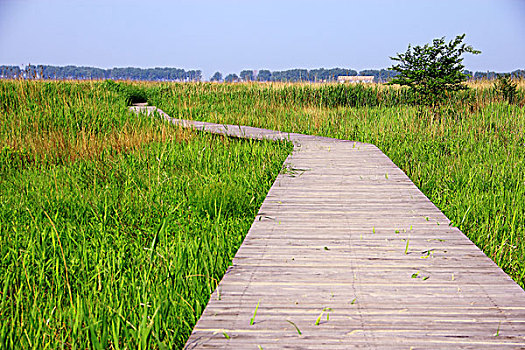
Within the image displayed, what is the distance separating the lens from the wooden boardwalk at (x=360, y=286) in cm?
166

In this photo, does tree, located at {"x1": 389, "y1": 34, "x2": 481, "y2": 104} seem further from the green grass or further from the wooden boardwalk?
the wooden boardwalk

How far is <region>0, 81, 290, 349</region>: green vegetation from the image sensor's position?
2113 mm

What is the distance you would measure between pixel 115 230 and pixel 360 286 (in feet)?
7.23

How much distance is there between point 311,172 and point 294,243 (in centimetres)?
221

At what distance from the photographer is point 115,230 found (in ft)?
11.4

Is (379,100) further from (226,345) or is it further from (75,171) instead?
(226,345)

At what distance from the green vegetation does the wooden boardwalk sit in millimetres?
313

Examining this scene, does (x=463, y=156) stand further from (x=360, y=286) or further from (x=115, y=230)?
(x=115, y=230)

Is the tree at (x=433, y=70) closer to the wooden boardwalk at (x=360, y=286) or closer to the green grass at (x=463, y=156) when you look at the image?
the green grass at (x=463, y=156)

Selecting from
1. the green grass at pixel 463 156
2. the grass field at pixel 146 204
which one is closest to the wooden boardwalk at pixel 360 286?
the grass field at pixel 146 204

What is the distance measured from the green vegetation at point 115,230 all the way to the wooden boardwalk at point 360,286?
313 millimetres

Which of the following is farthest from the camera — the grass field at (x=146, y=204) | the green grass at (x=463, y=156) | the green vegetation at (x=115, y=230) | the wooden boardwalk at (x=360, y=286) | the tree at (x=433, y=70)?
the tree at (x=433, y=70)

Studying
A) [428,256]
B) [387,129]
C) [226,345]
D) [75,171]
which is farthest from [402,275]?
[387,129]

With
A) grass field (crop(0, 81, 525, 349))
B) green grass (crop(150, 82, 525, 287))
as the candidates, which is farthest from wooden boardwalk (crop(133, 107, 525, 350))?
green grass (crop(150, 82, 525, 287))
